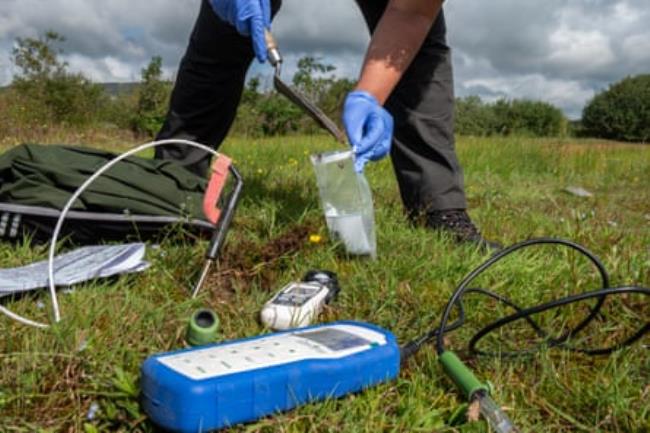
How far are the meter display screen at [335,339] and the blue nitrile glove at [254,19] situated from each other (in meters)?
1.37

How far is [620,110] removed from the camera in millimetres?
38281

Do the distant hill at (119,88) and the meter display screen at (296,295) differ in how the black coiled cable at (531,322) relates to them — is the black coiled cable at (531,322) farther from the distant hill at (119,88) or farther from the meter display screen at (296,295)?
the distant hill at (119,88)

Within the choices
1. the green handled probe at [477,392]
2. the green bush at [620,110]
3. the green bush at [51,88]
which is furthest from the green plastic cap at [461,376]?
the green bush at [620,110]

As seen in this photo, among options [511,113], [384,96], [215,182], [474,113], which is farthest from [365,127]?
[511,113]

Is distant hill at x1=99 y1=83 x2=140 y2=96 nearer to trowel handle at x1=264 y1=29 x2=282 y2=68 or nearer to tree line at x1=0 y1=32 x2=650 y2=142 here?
tree line at x1=0 y1=32 x2=650 y2=142

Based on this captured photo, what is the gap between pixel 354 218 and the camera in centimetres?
172

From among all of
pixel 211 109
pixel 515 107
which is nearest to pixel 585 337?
pixel 211 109

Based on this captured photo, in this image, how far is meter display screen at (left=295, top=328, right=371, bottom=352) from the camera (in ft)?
3.33

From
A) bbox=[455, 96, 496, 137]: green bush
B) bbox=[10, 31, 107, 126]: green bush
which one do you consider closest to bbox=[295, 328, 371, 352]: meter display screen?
bbox=[10, 31, 107, 126]: green bush

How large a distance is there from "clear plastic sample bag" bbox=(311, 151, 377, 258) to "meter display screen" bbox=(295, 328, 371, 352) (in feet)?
2.04

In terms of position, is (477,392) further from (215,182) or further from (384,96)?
(384,96)

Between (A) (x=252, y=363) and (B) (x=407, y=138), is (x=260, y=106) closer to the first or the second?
(B) (x=407, y=138)

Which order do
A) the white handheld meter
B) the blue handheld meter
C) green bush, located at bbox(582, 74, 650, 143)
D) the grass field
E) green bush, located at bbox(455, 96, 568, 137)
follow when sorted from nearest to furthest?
1. the blue handheld meter
2. the grass field
3. the white handheld meter
4. green bush, located at bbox(455, 96, 568, 137)
5. green bush, located at bbox(582, 74, 650, 143)

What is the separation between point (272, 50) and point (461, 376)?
59.0 inches
